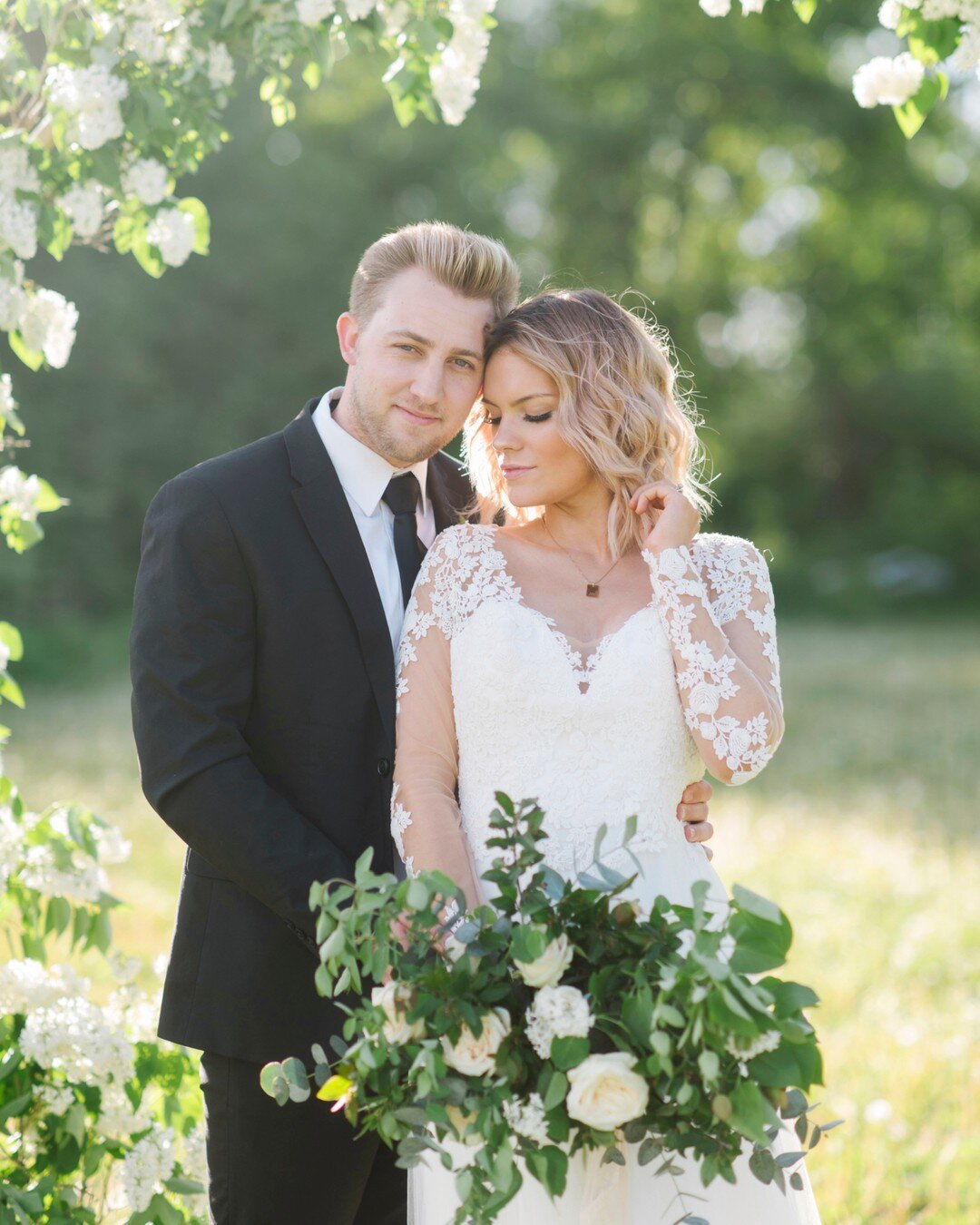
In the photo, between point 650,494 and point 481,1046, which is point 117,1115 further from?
point 650,494

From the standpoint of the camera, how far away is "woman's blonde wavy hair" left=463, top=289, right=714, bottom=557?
3.00 metres

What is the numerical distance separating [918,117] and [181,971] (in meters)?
2.50

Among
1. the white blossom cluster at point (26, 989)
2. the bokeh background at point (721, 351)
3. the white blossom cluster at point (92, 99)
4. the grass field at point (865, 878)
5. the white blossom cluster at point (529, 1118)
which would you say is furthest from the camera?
the bokeh background at point (721, 351)

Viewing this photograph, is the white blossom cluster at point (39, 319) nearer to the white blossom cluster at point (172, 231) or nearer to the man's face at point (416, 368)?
the white blossom cluster at point (172, 231)

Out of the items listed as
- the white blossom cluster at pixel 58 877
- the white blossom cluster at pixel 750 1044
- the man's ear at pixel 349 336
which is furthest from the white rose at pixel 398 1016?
the man's ear at pixel 349 336

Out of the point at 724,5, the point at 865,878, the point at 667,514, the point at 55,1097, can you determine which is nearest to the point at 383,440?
the point at 667,514

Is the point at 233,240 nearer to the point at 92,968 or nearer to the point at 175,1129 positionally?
the point at 92,968

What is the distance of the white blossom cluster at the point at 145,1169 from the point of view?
3023 millimetres

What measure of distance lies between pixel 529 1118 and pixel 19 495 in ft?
7.02

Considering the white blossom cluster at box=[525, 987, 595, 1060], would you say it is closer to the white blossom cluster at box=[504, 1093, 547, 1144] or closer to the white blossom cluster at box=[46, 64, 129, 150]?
the white blossom cluster at box=[504, 1093, 547, 1144]

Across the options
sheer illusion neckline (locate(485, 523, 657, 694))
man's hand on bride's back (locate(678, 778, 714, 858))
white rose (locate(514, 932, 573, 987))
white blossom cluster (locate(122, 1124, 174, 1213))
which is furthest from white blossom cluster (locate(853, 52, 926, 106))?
white blossom cluster (locate(122, 1124, 174, 1213))

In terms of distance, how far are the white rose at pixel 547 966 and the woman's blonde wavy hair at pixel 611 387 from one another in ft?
4.05

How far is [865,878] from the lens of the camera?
8188mm

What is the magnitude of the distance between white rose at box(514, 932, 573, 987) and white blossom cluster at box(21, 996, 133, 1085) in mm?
1497
